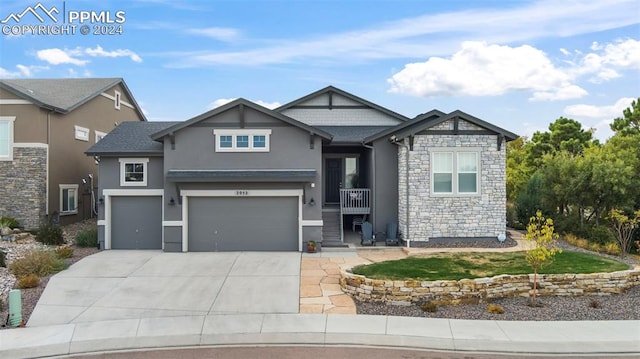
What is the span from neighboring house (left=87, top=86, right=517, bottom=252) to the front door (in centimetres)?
382

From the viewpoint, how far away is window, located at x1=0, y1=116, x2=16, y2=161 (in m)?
19.4

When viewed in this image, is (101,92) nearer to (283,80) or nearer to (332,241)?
(283,80)

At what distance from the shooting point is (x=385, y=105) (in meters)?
22.1

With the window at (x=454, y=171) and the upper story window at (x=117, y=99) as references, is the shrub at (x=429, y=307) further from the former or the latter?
the upper story window at (x=117, y=99)

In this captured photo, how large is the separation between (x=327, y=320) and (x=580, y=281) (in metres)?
5.97

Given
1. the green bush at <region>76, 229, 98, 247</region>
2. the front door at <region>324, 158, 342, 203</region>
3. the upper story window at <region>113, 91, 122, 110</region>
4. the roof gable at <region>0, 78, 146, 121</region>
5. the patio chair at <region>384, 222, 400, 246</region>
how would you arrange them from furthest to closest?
1. the upper story window at <region>113, 91, 122, 110</region>
2. the front door at <region>324, 158, 342, 203</region>
3. the roof gable at <region>0, 78, 146, 121</region>
4. the green bush at <region>76, 229, 98, 247</region>
5. the patio chair at <region>384, 222, 400, 246</region>

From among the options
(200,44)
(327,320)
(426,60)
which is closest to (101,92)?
(200,44)

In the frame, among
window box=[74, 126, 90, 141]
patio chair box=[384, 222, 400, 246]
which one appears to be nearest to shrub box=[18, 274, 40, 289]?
patio chair box=[384, 222, 400, 246]

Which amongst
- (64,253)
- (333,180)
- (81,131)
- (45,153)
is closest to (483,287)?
(333,180)

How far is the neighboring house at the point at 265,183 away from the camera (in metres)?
16.1

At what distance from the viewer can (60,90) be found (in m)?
23.8

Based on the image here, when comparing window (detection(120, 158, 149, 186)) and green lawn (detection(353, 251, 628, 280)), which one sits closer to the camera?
green lawn (detection(353, 251, 628, 280))

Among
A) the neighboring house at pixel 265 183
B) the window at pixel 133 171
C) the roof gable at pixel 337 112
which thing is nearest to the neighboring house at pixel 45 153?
the neighboring house at pixel 265 183

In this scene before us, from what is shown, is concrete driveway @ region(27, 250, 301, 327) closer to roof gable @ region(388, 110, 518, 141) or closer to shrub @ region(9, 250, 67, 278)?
shrub @ region(9, 250, 67, 278)
